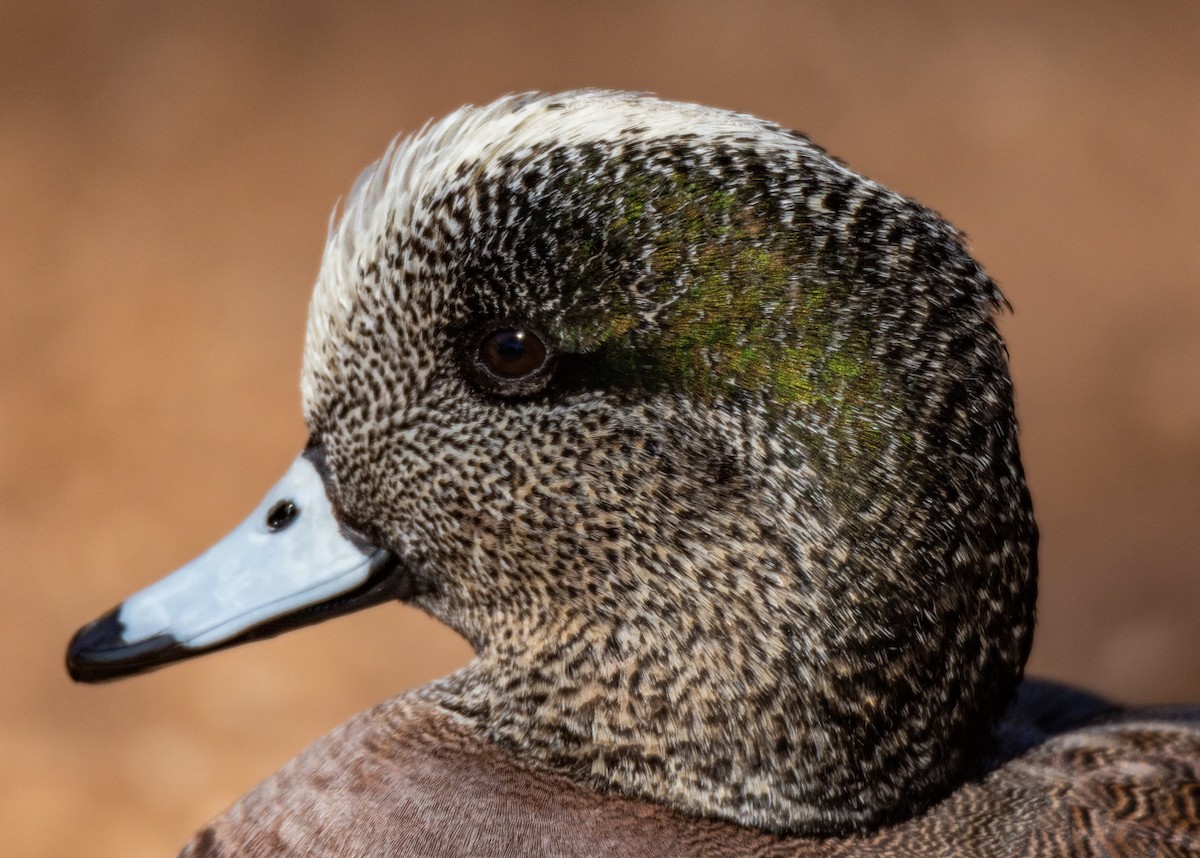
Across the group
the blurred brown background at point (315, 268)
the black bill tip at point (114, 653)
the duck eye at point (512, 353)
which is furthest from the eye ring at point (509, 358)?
the blurred brown background at point (315, 268)

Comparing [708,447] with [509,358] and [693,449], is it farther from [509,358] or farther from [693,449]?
[509,358]

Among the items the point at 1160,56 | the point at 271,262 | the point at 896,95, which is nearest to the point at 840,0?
the point at 896,95

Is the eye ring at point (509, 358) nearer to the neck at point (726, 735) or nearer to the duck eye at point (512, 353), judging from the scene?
the duck eye at point (512, 353)

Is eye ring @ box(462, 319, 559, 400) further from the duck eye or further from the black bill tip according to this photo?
the black bill tip

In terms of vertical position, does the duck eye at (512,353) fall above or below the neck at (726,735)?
above

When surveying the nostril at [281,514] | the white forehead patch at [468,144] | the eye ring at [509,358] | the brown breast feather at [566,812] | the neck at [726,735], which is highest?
the white forehead patch at [468,144]

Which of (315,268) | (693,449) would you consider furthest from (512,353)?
(315,268)

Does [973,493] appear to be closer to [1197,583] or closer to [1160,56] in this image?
[1197,583]
